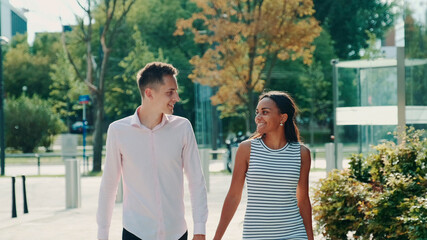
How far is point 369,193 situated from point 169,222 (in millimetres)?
3165

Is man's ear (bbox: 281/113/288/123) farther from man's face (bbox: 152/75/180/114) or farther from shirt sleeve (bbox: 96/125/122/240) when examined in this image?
shirt sleeve (bbox: 96/125/122/240)

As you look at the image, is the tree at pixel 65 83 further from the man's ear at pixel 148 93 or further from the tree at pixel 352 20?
the man's ear at pixel 148 93

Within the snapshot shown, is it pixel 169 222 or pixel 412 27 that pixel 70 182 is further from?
pixel 169 222

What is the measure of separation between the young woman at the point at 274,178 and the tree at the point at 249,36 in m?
16.3

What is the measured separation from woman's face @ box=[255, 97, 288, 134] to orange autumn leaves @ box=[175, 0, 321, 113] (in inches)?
643

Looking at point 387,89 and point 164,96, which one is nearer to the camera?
point 164,96

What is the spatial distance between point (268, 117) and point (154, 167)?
809 millimetres

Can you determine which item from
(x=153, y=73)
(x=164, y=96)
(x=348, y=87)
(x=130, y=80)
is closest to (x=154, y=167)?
(x=164, y=96)

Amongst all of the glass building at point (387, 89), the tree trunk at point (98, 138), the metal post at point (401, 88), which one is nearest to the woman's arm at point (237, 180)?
the glass building at point (387, 89)

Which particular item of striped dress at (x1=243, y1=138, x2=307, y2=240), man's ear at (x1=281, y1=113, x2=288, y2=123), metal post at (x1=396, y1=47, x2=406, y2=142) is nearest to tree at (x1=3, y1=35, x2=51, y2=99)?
metal post at (x1=396, y1=47, x2=406, y2=142)

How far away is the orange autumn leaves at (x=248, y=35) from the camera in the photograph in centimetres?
2050

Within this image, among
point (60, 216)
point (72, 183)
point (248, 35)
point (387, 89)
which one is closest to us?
point (60, 216)

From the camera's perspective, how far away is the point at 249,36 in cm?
2145

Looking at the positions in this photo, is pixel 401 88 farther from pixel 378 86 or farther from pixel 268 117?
pixel 268 117
